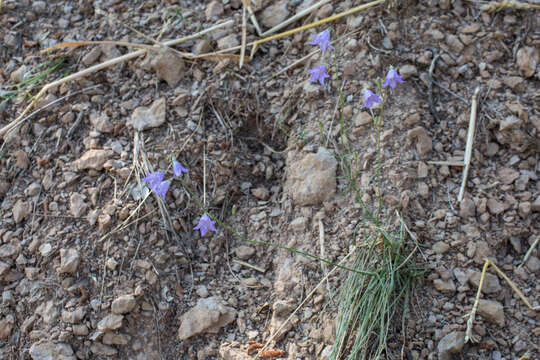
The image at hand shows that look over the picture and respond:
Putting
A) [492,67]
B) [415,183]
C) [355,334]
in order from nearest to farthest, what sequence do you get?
1. [355,334]
2. [415,183]
3. [492,67]

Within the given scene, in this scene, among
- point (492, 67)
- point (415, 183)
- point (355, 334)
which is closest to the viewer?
point (355, 334)

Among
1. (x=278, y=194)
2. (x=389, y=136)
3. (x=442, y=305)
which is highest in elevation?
(x=389, y=136)

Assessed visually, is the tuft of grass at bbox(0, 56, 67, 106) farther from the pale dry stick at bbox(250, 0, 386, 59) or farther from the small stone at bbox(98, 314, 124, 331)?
the small stone at bbox(98, 314, 124, 331)

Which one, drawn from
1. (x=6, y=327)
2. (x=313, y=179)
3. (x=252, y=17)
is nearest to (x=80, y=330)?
(x=6, y=327)

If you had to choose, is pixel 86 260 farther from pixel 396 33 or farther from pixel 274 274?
pixel 396 33

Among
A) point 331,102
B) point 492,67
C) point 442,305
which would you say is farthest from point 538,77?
point 442,305

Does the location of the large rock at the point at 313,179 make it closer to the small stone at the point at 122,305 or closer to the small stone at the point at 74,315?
the small stone at the point at 122,305

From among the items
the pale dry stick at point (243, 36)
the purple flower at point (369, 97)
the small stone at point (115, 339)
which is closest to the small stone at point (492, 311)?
the purple flower at point (369, 97)
